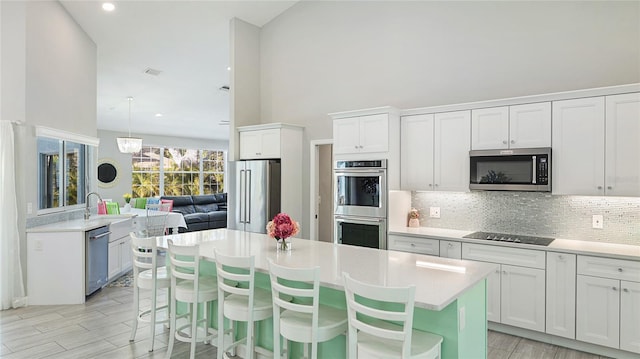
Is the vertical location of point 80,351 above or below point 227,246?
below

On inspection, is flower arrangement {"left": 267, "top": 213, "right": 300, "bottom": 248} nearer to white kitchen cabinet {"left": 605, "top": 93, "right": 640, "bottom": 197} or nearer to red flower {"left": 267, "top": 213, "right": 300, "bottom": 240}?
red flower {"left": 267, "top": 213, "right": 300, "bottom": 240}

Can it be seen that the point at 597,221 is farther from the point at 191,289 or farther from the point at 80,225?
the point at 80,225

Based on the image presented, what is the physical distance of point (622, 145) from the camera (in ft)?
10.8

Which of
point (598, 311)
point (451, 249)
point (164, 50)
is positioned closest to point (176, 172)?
point (164, 50)

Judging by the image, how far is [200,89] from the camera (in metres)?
8.08

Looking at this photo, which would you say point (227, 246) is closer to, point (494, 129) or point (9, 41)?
point (494, 129)

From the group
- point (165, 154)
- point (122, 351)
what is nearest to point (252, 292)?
point (122, 351)

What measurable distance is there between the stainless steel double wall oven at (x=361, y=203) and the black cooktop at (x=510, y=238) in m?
0.98

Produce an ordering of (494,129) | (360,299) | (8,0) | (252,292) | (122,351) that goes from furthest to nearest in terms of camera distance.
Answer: (8,0), (494,129), (122,351), (252,292), (360,299)

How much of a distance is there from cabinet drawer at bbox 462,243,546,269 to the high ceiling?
445 centimetres

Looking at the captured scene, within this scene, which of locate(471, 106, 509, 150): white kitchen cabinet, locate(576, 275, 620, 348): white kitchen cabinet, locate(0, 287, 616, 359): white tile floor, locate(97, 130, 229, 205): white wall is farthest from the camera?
locate(97, 130, 229, 205): white wall

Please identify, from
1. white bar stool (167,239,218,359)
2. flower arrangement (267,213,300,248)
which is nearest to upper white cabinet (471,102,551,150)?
flower arrangement (267,213,300,248)

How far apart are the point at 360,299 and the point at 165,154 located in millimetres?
11477

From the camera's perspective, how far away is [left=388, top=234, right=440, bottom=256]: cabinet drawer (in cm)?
411
